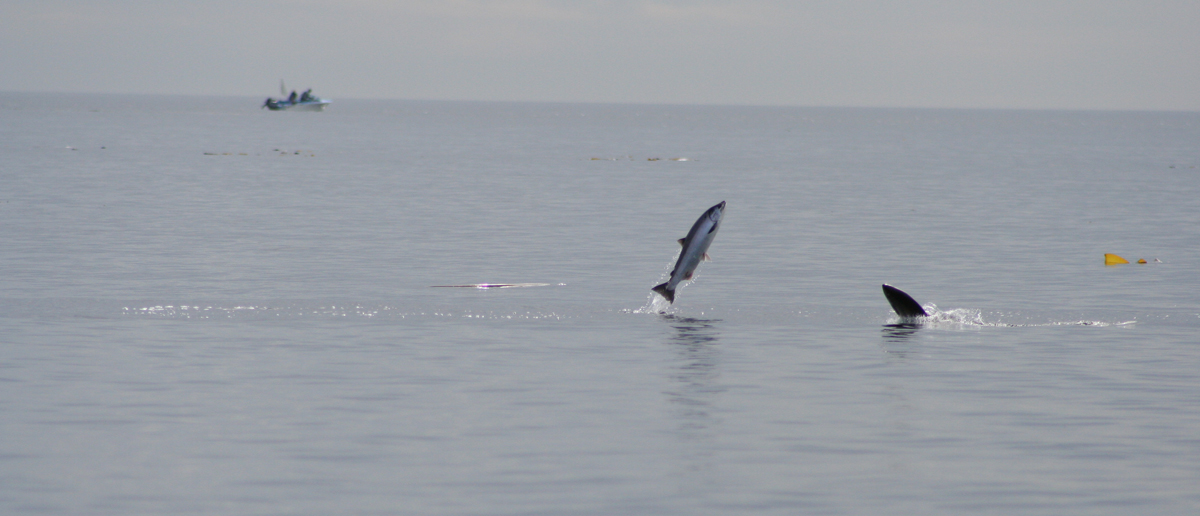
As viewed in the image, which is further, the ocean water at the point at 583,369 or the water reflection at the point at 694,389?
the water reflection at the point at 694,389

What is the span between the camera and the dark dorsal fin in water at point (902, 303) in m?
28.8

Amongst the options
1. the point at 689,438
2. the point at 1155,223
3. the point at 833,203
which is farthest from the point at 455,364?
the point at 833,203

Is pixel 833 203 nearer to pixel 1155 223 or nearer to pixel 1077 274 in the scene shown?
pixel 1155 223

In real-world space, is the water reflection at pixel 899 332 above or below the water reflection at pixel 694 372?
above

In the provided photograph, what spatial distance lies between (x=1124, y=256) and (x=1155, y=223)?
1617cm

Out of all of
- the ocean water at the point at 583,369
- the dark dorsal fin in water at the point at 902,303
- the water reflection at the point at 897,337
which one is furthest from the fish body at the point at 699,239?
the dark dorsal fin in water at the point at 902,303

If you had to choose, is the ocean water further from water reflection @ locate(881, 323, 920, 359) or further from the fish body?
the fish body

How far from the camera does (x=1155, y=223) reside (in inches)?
2370

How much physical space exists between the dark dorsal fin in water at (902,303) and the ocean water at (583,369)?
0.72 meters

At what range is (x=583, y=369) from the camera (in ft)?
76.4

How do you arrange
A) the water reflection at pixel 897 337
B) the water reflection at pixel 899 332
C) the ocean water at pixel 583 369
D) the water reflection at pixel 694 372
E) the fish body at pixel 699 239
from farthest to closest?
the water reflection at pixel 899 332 → the fish body at pixel 699 239 → the water reflection at pixel 897 337 → the water reflection at pixel 694 372 → the ocean water at pixel 583 369

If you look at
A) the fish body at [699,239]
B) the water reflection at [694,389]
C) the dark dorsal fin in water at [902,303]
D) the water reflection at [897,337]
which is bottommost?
the water reflection at [694,389]

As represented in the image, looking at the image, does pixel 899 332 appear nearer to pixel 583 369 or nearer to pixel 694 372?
pixel 694 372

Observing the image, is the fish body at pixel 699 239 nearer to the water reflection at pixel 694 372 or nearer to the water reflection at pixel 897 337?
the water reflection at pixel 694 372
